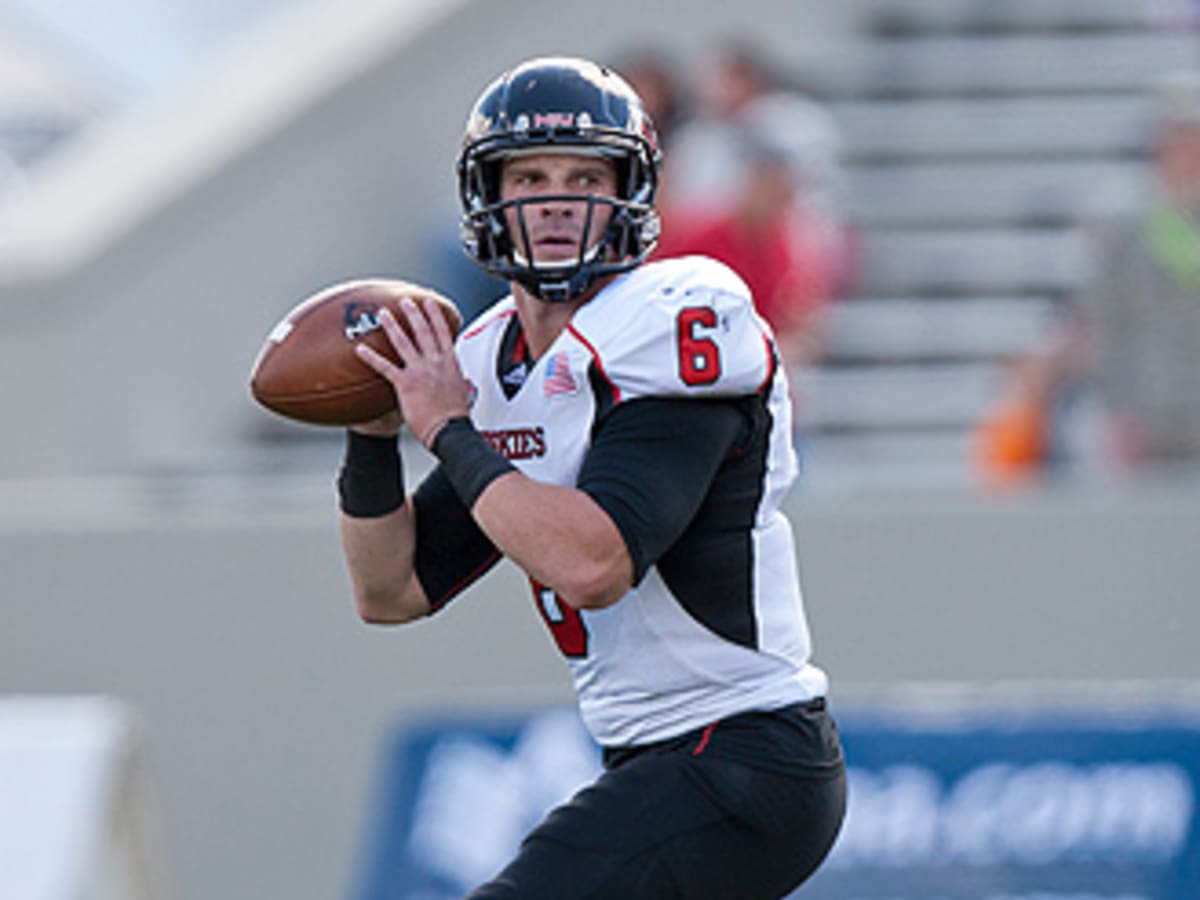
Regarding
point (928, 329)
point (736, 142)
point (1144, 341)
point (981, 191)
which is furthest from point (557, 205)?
A: point (981, 191)

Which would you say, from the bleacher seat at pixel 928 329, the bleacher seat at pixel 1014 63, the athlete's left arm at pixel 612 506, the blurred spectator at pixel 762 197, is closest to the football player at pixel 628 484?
the athlete's left arm at pixel 612 506

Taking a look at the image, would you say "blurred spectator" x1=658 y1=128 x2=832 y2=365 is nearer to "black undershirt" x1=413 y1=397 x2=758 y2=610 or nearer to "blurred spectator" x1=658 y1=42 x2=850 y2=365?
"blurred spectator" x1=658 y1=42 x2=850 y2=365

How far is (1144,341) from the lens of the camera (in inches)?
284

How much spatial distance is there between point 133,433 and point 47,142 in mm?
4360

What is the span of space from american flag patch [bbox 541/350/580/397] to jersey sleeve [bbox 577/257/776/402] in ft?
0.17

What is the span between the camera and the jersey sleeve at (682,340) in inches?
141

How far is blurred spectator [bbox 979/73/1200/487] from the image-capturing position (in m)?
7.21

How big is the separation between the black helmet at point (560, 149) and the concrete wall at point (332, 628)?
352 cm

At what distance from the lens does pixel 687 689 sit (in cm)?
375

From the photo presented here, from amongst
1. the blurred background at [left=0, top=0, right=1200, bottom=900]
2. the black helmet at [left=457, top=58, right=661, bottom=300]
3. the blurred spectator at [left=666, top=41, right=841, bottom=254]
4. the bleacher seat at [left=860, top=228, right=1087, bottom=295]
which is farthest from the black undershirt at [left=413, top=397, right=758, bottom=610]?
the bleacher seat at [left=860, top=228, right=1087, bottom=295]

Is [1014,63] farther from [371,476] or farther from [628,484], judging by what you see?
[628,484]

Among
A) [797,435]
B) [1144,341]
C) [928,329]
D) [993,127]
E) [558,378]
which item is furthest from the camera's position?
[993,127]

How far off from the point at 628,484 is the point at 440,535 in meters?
0.64

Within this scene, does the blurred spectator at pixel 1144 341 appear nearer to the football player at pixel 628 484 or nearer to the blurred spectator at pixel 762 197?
the blurred spectator at pixel 762 197
